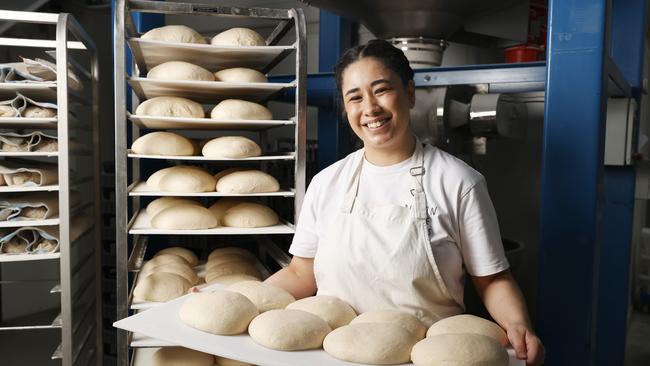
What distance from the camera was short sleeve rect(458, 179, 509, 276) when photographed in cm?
147

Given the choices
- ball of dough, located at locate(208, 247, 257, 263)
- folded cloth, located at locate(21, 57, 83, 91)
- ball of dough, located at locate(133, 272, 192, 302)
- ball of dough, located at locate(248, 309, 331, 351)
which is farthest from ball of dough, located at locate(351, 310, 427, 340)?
folded cloth, located at locate(21, 57, 83, 91)

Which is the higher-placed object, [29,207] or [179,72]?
[179,72]

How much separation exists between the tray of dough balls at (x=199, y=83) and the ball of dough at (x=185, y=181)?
341mm

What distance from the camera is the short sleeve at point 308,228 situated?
5.64 ft

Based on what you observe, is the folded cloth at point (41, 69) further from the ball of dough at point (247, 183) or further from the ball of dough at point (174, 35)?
the ball of dough at point (247, 183)

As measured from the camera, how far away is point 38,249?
2.37 meters

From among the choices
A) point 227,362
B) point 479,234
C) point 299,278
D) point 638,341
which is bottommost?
point 638,341

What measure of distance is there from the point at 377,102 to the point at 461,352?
0.72m

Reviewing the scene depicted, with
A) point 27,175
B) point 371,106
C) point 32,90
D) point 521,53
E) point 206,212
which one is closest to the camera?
point 371,106

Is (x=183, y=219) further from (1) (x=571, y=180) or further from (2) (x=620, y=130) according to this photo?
(2) (x=620, y=130)

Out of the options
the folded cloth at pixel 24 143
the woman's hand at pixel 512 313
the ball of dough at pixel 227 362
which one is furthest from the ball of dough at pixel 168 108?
the woman's hand at pixel 512 313

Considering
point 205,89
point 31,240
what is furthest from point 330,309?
point 31,240

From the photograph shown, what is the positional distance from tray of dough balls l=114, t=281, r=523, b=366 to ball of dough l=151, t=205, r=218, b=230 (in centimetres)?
62

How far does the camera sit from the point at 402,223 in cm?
148
